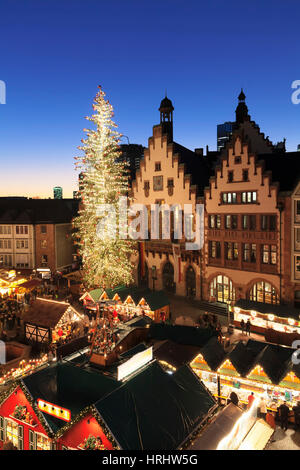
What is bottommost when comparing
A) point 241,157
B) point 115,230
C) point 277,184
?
point 115,230

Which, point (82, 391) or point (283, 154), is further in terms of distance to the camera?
point (283, 154)

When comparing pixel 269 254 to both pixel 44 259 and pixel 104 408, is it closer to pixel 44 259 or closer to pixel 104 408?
pixel 104 408

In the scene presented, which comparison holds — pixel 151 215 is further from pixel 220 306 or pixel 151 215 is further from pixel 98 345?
pixel 98 345

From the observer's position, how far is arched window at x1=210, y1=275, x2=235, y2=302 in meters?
34.0

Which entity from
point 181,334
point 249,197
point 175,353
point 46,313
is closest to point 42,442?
point 175,353

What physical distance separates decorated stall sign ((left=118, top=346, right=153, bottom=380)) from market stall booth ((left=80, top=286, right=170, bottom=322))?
14.8 m

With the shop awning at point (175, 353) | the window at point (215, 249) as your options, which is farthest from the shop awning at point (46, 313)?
Answer: the window at point (215, 249)

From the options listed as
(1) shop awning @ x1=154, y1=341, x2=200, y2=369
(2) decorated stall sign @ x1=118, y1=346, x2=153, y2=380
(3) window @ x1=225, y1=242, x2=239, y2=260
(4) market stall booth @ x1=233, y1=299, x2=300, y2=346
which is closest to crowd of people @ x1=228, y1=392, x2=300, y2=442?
(1) shop awning @ x1=154, y1=341, x2=200, y2=369

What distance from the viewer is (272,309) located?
88.1ft

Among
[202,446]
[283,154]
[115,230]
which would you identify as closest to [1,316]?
[115,230]

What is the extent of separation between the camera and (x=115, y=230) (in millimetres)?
33406

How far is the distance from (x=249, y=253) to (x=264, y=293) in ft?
12.9

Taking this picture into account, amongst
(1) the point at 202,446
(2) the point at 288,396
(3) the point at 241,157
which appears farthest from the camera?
(3) the point at 241,157

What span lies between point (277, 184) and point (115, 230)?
51.2ft
